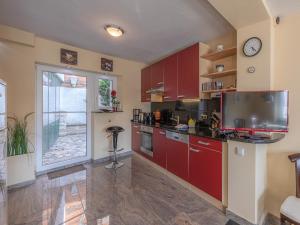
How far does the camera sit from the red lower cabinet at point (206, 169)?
6.40 feet

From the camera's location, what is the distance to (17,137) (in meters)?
2.44

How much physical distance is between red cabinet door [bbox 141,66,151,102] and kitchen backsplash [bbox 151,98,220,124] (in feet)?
1.33

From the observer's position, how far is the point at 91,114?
3572mm

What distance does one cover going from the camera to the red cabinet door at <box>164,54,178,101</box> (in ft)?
10.0

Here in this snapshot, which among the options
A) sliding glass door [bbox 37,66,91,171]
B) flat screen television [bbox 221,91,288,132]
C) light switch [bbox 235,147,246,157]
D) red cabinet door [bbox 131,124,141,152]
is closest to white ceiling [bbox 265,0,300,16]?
flat screen television [bbox 221,91,288,132]

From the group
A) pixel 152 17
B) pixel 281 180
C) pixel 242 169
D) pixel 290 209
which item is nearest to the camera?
pixel 290 209

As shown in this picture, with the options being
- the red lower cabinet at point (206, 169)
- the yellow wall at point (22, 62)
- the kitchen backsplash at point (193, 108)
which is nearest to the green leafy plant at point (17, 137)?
the yellow wall at point (22, 62)

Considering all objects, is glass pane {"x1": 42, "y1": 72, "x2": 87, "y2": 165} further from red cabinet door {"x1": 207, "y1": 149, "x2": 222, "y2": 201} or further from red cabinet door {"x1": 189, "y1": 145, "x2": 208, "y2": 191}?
red cabinet door {"x1": 207, "y1": 149, "x2": 222, "y2": 201}

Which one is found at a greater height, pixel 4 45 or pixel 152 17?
pixel 152 17

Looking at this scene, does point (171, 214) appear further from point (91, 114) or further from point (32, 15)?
point (32, 15)

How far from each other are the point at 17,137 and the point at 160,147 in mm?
2296

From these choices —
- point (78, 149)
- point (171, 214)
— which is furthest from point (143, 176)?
point (78, 149)

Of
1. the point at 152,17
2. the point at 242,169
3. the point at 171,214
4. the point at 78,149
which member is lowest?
the point at 171,214

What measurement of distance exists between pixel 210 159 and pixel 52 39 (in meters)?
3.24
